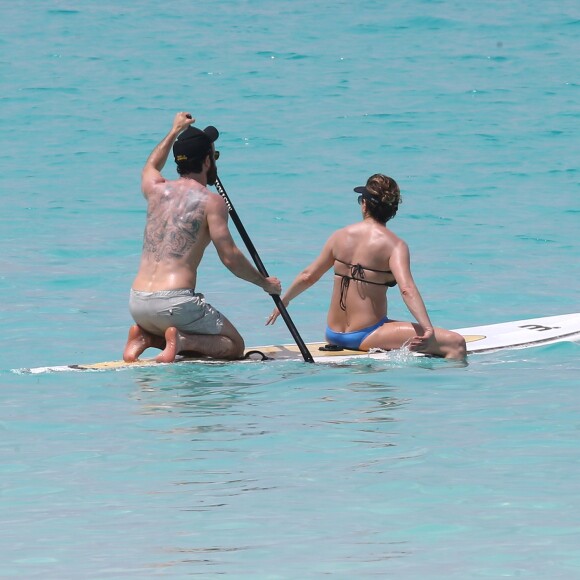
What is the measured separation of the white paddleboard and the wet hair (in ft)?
2.82

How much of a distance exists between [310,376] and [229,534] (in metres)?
2.88

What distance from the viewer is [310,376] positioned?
25.1ft

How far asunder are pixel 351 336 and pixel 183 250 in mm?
1230

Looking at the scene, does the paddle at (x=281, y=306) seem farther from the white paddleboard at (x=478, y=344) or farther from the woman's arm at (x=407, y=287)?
the woman's arm at (x=407, y=287)

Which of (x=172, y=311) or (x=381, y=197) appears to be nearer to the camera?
(x=172, y=311)

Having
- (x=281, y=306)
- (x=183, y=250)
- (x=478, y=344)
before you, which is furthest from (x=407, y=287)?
(x=183, y=250)

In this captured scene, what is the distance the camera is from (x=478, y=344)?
8.63 meters

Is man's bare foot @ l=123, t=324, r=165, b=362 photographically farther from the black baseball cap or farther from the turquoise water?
the black baseball cap

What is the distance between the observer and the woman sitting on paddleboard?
308 inches

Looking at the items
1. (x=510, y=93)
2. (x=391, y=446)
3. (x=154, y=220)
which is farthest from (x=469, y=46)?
(x=391, y=446)

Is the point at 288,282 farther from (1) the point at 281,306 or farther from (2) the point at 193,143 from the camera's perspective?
(2) the point at 193,143

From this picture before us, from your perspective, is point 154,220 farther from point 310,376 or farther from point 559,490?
point 559,490

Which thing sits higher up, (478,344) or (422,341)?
(422,341)

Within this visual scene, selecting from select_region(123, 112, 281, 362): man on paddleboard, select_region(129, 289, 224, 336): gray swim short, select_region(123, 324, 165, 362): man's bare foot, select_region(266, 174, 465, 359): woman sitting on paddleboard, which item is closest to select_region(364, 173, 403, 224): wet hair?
select_region(266, 174, 465, 359): woman sitting on paddleboard
